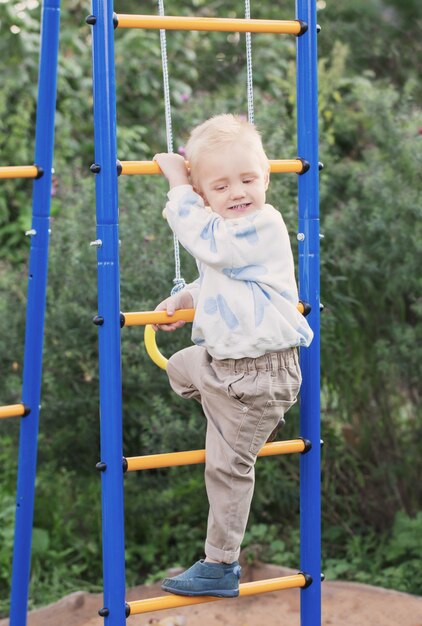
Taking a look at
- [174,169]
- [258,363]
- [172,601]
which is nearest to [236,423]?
[258,363]

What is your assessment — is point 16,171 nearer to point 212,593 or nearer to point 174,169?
point 174,169

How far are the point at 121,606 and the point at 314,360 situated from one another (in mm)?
866

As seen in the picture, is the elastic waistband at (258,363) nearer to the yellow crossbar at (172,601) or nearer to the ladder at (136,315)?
the ladder at (136,315)

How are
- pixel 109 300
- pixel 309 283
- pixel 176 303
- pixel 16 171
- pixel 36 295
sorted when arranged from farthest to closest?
pixel 36 295, pixel 16 171, pixel 309 283, pixel 176 303, pixel 109 300

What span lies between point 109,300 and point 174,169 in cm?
38

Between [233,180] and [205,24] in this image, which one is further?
[205,24]

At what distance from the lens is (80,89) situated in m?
6.64

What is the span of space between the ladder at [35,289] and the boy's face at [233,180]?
A: 0.77 m

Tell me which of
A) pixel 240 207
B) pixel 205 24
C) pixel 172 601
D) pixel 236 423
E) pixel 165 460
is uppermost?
pixel 205 24

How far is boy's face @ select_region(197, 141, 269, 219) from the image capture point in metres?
2.57

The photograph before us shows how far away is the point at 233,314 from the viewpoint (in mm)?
2613

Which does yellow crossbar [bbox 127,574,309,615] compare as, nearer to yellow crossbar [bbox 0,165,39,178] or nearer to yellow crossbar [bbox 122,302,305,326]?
yellow crossbar [bbox 122,302,305,326]

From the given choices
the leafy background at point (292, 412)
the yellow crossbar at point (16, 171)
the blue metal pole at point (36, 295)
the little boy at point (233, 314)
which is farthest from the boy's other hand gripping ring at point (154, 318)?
the leafy background at point (292, 412)

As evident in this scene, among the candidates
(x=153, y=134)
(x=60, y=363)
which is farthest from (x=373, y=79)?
(x=60, y=363)
